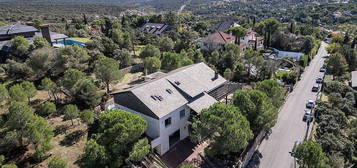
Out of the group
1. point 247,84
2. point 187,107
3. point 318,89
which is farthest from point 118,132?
point 318,89

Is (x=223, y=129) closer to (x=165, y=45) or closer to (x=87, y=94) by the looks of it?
(x=87, y=94)

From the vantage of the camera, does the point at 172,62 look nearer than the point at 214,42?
Yes

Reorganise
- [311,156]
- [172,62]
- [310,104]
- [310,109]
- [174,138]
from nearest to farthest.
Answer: [311,156]
[174,138]
[310,109]
[310,104]
[172,62]

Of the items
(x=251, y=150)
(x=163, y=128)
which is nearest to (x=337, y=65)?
(x=251, y=150)

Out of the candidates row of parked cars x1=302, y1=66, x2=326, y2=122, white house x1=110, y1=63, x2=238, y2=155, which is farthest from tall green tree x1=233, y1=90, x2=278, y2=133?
row of parked cars x1=302, y1=66, x2=326, y2=122

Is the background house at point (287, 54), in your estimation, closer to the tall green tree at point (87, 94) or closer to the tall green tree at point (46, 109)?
the tall green tree at point (87, 94)

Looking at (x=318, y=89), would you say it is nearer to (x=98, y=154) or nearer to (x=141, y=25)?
(x=98, y=154)
